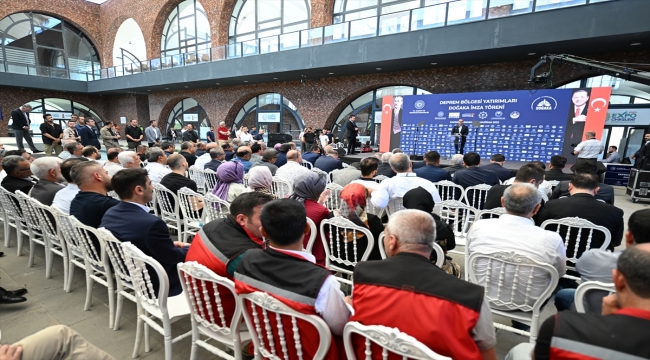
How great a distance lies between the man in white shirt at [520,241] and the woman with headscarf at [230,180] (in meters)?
2.57

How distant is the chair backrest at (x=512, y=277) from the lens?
63.7 inches

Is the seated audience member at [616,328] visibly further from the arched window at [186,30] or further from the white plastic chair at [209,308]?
the arched window at [186,30]

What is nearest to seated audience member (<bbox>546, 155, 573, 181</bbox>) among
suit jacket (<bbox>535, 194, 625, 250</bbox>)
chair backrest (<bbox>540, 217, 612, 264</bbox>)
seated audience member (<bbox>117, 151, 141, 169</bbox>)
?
suit jacket (<bbox>535, 194, 625, 250</bbox>)

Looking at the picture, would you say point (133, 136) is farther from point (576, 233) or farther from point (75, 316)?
point (576, 233)

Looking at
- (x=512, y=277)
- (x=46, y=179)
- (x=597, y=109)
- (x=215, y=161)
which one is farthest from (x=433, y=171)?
(x=597, y=109)

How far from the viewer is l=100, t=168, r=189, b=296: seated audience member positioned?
6.20 ft

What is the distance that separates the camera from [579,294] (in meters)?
1.37

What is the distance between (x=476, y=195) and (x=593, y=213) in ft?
5.47

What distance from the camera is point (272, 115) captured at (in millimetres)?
14883

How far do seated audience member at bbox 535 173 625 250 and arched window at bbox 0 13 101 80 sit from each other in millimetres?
22843

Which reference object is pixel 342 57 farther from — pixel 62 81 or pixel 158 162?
pixel 62 81

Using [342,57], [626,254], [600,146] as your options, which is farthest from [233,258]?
[342,57]

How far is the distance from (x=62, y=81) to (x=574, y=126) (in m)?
23.5

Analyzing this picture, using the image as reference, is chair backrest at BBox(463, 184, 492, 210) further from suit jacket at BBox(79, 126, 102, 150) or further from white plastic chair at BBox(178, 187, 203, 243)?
suit jacket at BBox(79, 126, 102, 150)
